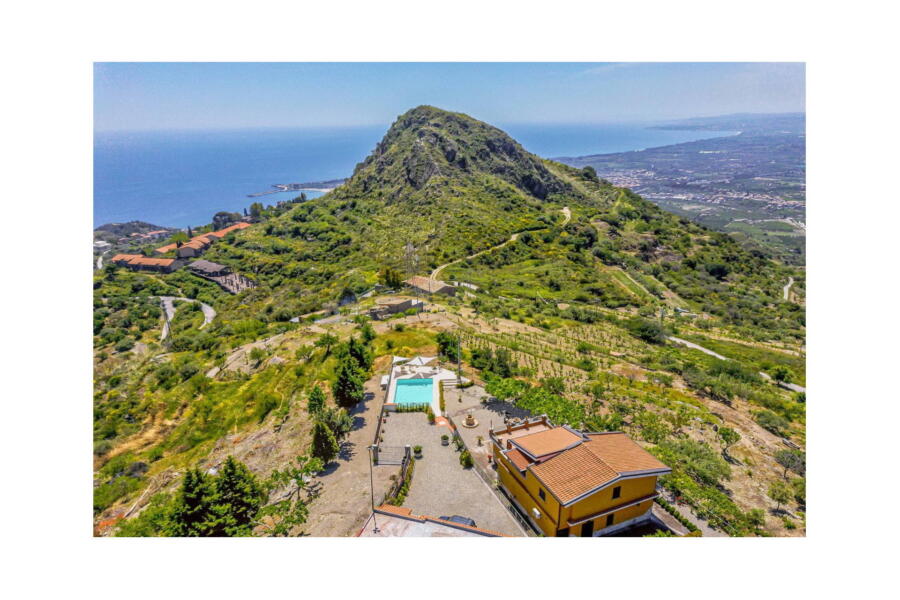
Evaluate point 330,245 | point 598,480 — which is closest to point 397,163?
point 330,245

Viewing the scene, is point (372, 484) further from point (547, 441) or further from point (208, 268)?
point (208, 268)

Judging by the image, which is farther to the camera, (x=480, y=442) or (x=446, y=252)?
(x=446, y=252)

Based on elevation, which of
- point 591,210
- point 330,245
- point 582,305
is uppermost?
point 591,210

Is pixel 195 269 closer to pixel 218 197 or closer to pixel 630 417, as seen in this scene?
pixel 630 417

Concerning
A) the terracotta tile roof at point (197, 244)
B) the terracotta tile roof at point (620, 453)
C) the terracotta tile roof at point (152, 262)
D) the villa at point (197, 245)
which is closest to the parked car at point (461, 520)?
the terracotta tile roof at point (620, 453)

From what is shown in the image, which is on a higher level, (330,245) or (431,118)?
(431,118)

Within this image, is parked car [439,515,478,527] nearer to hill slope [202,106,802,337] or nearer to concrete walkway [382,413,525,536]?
concrete walkway [382,413,525,536]

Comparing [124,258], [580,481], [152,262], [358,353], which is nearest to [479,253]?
[358,353]

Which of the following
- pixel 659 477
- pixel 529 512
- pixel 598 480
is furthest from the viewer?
pixel 659 477
